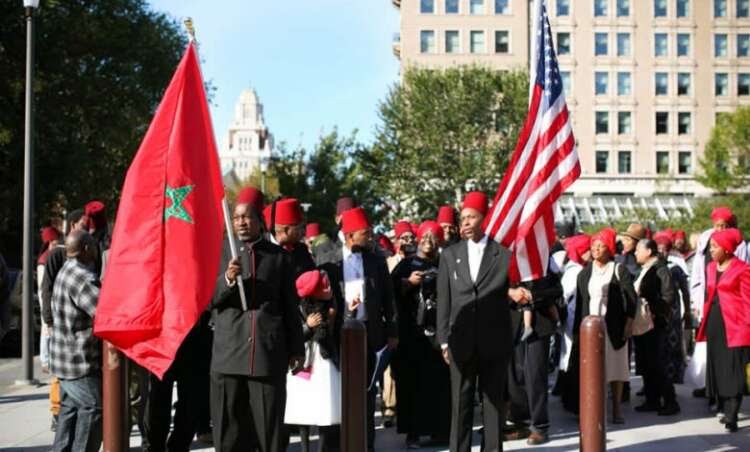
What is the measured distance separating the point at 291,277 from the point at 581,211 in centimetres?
7708

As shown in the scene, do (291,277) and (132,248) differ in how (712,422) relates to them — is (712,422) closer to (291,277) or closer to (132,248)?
(291,277)

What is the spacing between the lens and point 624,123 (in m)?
84.9

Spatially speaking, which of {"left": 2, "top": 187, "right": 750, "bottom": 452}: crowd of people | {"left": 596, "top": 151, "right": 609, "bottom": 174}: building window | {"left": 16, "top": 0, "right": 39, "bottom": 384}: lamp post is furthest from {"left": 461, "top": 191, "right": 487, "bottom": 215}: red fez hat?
{"left": 596, "top": 151, "right": 609, "bottom": 174}: building window

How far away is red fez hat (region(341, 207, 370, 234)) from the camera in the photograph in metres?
9.39

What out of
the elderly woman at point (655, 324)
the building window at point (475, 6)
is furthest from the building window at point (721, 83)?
the elderly woman at point (655, 324)

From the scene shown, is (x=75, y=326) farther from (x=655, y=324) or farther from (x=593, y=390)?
(x=655, y=324)

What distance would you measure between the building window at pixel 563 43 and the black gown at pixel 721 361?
7557 cm

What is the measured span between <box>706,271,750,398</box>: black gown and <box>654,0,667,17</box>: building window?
257ft

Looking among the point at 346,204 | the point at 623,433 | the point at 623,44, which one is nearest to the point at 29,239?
the point at 346,204

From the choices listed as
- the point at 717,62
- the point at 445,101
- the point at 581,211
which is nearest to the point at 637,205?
the point at 581,211

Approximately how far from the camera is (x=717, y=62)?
85.7 m

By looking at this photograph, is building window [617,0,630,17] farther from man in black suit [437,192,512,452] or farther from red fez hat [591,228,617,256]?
man in black suit [437,192,512,452]

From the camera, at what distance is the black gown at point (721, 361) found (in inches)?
428

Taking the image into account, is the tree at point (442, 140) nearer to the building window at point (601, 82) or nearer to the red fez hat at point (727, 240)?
the building window at point (601, 82)
